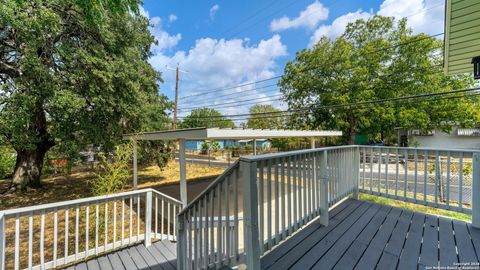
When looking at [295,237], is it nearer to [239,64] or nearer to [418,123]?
[418,123]

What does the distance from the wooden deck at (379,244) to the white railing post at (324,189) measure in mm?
107

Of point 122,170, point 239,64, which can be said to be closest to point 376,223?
point 122,170

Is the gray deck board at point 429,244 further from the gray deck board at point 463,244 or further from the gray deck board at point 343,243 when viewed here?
the gray deck board at point 343,243

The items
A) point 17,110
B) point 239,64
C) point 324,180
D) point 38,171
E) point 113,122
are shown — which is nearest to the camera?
point 324,180

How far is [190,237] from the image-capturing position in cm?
203

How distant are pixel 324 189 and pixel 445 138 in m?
22.5

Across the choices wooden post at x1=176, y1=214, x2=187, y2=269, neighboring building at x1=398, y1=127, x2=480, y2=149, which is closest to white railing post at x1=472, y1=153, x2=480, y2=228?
wooden post at x1=176, y1=214, x2=187, y2=269

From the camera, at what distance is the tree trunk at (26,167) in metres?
8.37

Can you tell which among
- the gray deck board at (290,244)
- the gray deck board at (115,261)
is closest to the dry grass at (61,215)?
the gray deck board at (115,261)

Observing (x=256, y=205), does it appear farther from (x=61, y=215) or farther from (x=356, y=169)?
(x=61, y=215)

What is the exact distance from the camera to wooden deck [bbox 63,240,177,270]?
273 centimetres

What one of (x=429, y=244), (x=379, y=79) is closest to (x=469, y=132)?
(x=379, y=79)

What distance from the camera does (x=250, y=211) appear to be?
4.72 ft

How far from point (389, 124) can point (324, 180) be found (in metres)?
14.9
